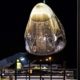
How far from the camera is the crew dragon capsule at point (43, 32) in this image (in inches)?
57.1

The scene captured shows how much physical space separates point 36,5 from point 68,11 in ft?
0.77

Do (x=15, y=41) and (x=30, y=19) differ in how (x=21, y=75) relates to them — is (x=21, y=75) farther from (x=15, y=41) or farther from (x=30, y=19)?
(x=30, y=19)

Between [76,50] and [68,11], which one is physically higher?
[68,11]

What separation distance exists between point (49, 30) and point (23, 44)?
0.21 metres

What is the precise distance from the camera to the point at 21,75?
1.44 m

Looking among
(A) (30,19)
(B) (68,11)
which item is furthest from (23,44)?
(B) (68,11)

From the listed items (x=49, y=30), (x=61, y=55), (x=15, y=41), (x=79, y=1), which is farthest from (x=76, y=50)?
(x=15, y=41)

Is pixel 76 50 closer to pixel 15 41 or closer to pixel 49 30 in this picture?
pixel 49 30

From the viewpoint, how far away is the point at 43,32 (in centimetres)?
145

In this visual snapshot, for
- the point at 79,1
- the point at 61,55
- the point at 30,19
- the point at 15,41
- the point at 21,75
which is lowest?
the point at 21,75

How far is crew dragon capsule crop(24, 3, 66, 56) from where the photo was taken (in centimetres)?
145

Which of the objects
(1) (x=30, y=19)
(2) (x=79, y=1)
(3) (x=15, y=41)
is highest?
(2) (x=79, y=1)

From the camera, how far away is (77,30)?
1408 mm

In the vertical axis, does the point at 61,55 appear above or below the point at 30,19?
below
